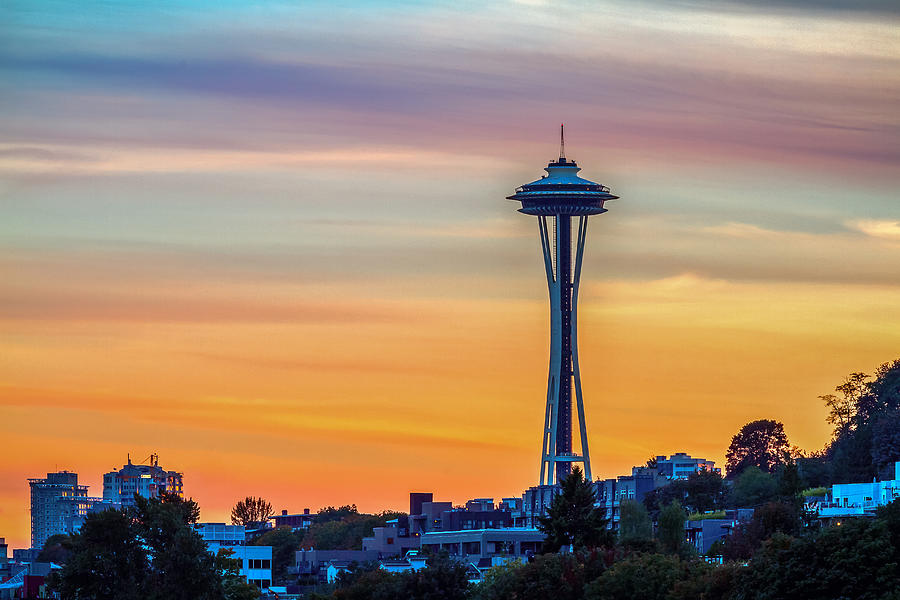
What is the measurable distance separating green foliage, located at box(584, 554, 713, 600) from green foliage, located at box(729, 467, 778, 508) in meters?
80.6

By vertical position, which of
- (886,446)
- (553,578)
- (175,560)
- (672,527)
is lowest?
(553,578)

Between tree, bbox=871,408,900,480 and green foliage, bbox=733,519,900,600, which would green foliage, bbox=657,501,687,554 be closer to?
tree, bbox=871,408,900,480

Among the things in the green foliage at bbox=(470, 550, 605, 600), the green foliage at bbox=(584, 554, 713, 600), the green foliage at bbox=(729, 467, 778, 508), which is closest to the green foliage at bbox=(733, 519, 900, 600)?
the green foliage at bbox=(584, 554, 713, 600)

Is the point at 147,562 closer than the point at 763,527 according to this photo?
Yes

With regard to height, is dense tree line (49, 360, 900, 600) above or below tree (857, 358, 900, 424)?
below

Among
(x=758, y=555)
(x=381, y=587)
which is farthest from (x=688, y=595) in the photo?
(x=381, y=587)

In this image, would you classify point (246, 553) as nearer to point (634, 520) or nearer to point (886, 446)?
point (634, 520)

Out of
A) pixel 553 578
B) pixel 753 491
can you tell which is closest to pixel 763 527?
pixel 553 578

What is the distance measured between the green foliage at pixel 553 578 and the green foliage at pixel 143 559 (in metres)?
16.2

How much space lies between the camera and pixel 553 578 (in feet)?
376

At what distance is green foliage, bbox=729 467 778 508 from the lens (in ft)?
628

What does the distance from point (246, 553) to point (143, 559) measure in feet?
162

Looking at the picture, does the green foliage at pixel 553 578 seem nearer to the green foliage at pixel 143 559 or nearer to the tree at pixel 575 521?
the tree at pixel 575 521

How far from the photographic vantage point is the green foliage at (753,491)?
191500 mm
